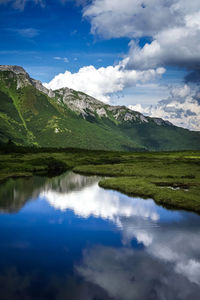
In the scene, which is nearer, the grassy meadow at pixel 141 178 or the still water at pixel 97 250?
the still water at pixel 97 250

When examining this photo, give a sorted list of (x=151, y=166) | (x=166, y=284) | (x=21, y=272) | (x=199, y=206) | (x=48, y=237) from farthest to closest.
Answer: (x=151, y=166), (x=199, y=206), (x=48, y=237), (x=21, y=272), (x=166, y=284)

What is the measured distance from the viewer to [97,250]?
128ft

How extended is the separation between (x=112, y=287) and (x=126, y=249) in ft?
34.3

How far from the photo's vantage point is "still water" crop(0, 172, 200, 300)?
29.1 m

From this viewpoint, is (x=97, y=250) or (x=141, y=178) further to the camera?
(x=141, y=178)

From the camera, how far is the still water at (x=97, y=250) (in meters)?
29.1

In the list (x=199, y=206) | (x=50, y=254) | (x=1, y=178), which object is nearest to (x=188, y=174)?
(x=199, y=206)

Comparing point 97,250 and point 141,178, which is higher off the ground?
point 141,178

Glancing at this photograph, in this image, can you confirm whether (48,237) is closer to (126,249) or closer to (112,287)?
(126,249)

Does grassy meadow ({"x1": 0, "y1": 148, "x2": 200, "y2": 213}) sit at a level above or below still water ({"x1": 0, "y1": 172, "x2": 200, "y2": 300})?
above

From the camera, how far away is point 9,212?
193 feet

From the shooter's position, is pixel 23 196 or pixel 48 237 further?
pixel 23 196

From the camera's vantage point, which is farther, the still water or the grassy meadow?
the grassy meadow

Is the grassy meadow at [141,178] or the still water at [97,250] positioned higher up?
the grassy meadow at [141,178]
